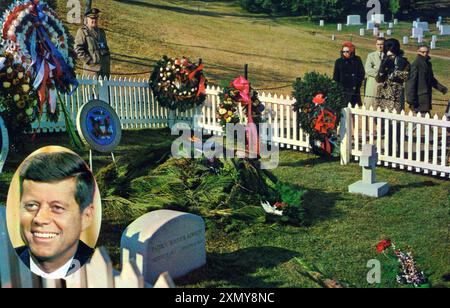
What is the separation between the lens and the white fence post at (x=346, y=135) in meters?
12.6

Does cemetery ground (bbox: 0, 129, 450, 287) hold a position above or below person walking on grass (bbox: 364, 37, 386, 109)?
below

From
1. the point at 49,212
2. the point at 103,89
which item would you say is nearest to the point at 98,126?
the point at 49,212

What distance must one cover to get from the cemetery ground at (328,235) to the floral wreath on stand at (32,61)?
0.90m

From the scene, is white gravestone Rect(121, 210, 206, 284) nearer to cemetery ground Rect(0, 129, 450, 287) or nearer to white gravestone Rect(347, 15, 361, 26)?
cemetery ground Rect(0, 129, 450, 287)

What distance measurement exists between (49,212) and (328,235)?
3.95 metres

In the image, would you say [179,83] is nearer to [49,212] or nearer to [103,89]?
[103,89]

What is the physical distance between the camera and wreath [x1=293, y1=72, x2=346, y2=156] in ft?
41.0

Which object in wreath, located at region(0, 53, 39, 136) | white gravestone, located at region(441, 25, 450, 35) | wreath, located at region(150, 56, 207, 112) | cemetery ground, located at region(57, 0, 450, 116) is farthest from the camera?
white gravestone, located at region(441, 25, 450, 35)

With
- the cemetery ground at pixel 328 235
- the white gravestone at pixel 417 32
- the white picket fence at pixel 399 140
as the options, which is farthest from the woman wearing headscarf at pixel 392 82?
the white gravestone at pixel 417 32

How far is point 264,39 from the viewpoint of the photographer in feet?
101

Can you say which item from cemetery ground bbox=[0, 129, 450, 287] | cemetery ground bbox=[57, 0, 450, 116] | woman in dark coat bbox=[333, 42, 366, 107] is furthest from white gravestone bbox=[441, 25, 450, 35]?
cemetery ground bbox=[0, 129, 450, 287]

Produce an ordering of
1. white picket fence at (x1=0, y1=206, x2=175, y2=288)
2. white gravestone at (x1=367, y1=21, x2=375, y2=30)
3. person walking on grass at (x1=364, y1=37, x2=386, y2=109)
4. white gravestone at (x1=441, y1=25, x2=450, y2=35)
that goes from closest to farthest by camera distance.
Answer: white picket fence at (x1=0, y1=206, x2=175, y2=288), person walking on grass at (x1=364, y1=37, x2=386, y2=109), white gravestone at (x1=441, y1=25, x2=450, y2=35), white gravestone at (x1=367, y1=21, x2=375, y2=30)

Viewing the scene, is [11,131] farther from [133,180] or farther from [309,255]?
[309,255]

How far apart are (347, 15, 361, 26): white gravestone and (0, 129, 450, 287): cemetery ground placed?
25594mm
